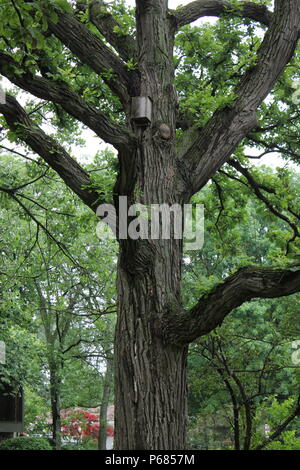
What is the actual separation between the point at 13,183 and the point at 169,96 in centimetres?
447

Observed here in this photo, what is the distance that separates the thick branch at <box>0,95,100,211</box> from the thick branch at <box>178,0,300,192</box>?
42.0 inches

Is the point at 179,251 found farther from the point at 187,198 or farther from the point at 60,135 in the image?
the point at 60,135

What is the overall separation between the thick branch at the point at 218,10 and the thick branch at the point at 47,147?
2.25 meters

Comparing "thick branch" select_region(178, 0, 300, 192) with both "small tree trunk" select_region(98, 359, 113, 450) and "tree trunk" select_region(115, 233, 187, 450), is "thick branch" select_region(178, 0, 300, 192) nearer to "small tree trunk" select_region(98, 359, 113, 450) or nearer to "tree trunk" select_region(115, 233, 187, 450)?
"tree trunk" select_region(115, 233, 187, 450)

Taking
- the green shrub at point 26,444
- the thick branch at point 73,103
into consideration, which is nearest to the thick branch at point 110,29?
the thick branch at point 73,103

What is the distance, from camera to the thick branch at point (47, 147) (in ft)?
16.0

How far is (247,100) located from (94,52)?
159 centimetres

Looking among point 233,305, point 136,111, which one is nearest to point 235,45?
point 136,111

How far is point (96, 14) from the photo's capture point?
6.00 meters

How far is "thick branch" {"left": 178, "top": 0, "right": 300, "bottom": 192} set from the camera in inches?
212

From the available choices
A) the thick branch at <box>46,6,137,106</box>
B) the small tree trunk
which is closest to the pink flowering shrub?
the small tree trunk

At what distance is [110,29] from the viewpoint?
5.99 metres
